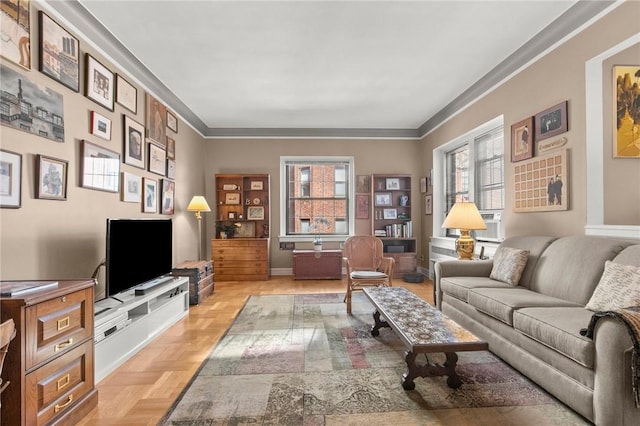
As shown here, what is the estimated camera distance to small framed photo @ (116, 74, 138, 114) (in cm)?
360

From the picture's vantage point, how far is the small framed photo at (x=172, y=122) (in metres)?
4.92

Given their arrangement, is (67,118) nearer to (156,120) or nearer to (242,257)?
(156,120)

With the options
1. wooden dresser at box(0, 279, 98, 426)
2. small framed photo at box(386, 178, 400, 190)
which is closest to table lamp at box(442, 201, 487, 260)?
small framed photo at box(386, 178, 400, 190)

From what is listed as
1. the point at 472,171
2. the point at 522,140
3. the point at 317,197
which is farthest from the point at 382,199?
the point at 522,140

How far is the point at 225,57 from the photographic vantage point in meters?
3.77

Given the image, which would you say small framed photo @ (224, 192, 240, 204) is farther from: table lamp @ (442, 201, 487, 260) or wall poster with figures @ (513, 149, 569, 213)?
wall poster with figures @ (513, 149, 569, 213)

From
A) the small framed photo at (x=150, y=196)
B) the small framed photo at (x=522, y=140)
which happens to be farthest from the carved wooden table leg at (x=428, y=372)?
the small framed photo at (x=150, y=196)

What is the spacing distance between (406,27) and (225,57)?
1999 mm

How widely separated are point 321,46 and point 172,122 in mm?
Answer: 2766

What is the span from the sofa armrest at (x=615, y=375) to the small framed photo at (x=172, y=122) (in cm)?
528

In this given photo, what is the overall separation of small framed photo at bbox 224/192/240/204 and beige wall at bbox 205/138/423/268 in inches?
10.5

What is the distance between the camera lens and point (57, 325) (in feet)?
5.93

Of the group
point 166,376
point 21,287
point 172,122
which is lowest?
point 166,376

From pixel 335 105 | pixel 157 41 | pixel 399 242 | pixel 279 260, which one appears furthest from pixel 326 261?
pixel 157 41
